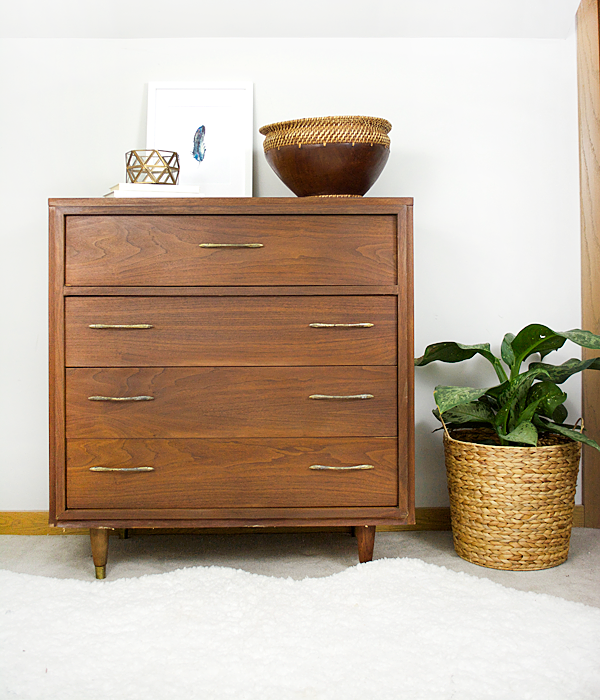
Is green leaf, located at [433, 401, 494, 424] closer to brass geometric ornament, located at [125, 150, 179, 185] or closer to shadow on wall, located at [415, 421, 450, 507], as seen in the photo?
shadow on wall, located at [415, 421, 450, 507]

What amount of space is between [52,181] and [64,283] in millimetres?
537

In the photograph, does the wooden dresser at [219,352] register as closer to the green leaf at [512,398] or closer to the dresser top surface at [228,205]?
the dresser top surface at [228,205]

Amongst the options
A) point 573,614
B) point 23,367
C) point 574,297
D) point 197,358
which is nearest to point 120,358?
point 197,358

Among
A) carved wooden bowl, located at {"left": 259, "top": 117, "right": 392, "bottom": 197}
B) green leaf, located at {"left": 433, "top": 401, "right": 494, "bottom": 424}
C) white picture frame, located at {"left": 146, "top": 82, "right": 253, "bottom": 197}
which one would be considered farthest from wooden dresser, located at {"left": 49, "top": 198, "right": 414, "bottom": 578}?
white picture frame, located at {"left": 146, "top": 82, "right": 253, "bottom": 197}

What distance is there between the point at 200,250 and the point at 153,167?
300mm

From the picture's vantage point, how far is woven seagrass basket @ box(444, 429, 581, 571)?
1.50 m

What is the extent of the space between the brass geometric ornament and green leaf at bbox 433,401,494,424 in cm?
97

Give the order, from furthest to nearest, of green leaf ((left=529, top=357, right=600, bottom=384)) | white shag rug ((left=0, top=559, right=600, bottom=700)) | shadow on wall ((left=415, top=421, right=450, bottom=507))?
shadow on wall ((left=415, top=421, right=450, bottom=507)), green leaf ((left=529, top=357, right=600, bottom=384)), white shag rug ((left=0, top=559, right=600, bottom=700))

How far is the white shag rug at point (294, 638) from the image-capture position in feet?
3.24

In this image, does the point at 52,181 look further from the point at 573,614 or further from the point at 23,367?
the point at 573,614

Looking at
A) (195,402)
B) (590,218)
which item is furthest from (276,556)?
(590,218)

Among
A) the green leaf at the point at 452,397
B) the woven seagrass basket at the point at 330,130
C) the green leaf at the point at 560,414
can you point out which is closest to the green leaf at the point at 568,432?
the green leaf at the point at 560,414

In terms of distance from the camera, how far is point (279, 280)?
1.44 m

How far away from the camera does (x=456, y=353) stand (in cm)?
166
